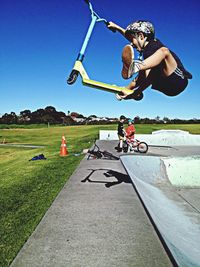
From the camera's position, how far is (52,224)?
5031 mm

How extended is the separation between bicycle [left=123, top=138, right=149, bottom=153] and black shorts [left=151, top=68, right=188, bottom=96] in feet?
48.5

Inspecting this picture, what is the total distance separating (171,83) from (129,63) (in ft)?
1.37

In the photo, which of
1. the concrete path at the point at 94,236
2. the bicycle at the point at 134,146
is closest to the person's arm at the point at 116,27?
the concrete path at the point at 94,236

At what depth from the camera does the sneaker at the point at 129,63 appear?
219 centimetres

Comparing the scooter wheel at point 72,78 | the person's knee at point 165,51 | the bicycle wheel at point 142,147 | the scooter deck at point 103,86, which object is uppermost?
the person's knee at point 165,51

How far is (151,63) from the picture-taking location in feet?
7.32

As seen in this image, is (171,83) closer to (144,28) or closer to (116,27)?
(144,28)

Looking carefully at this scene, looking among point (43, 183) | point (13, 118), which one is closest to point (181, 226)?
point (43, 183)

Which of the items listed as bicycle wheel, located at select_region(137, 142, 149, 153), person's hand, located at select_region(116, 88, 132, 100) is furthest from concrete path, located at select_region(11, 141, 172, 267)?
bicycle wheel, located at select_region(137, 142, 149, 153)

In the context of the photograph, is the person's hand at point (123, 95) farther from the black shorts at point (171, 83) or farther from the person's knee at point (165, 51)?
the person's knee at point (165, 51)

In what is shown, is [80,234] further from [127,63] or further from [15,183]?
[15,183]

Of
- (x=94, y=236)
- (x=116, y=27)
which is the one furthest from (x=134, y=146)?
(x=116, y=27)

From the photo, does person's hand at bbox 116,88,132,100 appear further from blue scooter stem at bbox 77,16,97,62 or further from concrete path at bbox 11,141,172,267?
concrete path at bbox 11,141,172,267

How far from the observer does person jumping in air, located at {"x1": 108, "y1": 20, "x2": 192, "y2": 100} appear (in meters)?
2.25
